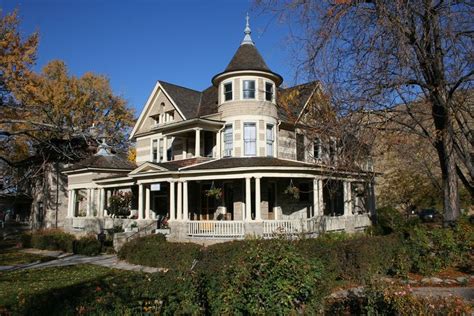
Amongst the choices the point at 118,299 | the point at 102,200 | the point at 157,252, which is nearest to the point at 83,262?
the point at 157,252

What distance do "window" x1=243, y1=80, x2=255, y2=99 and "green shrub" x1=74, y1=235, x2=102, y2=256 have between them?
12203mm

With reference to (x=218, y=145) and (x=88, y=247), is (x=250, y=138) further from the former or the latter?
(x=88, y=247)

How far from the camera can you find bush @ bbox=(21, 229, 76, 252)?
882 inches

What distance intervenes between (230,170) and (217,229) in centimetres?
318

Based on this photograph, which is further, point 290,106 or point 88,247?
point 290,106

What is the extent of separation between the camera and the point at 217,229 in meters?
20.0

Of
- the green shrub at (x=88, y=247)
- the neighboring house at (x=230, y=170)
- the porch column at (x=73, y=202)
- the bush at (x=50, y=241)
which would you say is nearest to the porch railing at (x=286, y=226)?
the neighboring house at (x=230, y=170)

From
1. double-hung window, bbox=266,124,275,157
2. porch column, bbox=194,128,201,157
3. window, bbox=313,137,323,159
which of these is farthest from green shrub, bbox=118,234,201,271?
double-hung window, bbox=266,124,275,157

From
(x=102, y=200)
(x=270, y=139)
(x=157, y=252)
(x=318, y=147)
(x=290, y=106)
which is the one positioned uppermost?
(x=290, y=106)

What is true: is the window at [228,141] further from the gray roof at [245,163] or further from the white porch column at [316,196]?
the white porch column at [316,196]

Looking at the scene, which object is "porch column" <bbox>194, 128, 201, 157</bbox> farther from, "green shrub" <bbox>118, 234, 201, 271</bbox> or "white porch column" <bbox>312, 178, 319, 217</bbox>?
"white porch column" <bbox>312, 178, 319, 217</bbox>

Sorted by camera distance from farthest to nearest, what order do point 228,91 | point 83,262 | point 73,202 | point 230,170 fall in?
1. point 73,202
2. point 228,91
3. point 230,170
4. point 83,262

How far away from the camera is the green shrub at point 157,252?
14.1 metres

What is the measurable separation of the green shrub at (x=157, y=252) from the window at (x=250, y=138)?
830cm
